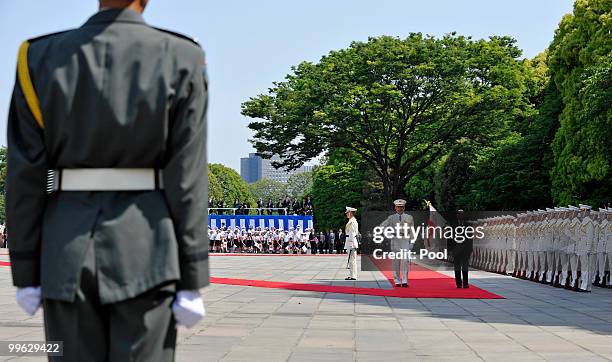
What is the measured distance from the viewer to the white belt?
11.2 ft

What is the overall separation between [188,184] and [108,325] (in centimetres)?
59

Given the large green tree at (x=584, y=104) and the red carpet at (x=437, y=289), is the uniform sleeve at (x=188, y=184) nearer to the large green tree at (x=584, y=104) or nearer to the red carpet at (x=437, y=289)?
→ the red carpet at (x=437, y=289)

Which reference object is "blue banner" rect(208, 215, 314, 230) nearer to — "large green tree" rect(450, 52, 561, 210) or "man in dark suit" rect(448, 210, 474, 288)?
"large green tree" rect(450, 52, 561, 210)

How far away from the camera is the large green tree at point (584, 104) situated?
112 feet

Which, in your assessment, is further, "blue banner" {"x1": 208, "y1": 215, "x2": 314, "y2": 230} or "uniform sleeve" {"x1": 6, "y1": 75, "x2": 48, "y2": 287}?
"blue banner" {"x1": 208, "y1": 215, "x2": 314, "y2": 230}

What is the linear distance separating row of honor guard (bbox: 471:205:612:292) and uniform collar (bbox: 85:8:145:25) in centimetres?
1714

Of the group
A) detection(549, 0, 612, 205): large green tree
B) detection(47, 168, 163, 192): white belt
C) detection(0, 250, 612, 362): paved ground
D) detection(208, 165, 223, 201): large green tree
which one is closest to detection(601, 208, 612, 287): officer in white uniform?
detection(0, 250, 612, 362): paved ground

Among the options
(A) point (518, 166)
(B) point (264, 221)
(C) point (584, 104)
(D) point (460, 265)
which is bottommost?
(D) point (460, 265)

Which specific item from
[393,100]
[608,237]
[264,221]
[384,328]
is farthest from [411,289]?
[264,221]

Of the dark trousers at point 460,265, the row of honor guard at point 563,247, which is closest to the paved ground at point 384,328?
the row of honor guard at point 563,247

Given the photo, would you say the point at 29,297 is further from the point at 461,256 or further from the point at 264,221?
the point at 264,221

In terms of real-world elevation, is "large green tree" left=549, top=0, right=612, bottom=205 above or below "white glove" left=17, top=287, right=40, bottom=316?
above

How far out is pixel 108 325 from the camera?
338cm

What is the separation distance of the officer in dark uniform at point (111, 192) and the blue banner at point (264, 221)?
55076 millimetres
